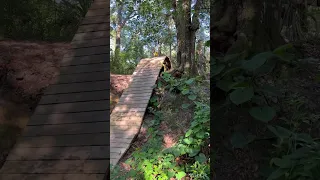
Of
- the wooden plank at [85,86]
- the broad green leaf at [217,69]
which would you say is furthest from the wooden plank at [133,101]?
the broad green leaf at [217,69]

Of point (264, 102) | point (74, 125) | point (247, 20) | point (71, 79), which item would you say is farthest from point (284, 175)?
point (71, 79)

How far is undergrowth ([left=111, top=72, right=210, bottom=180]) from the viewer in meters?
1.84

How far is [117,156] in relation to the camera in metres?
1.88

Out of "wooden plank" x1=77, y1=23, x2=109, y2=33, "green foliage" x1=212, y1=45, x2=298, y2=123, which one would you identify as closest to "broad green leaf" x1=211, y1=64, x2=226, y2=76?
"green foliage" x1=212, y1=45, x2=298, y2=123

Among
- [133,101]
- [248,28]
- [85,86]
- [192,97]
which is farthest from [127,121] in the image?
[248,28]

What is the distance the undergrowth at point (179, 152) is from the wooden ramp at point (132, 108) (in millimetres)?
91

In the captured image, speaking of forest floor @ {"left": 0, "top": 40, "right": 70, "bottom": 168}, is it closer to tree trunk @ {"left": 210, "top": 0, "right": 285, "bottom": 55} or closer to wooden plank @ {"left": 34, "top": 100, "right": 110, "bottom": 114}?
wooden plank @ {"left": 34, "top": 100, "right": 110, "bottom": 114}

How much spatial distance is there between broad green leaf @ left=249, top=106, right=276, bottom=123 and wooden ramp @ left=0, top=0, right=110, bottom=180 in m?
0.75

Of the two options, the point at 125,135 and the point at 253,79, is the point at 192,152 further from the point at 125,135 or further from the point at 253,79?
the point at 253,79

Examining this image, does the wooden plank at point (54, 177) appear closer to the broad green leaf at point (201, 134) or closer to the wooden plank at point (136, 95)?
the broad green leaf at point (201, 134)

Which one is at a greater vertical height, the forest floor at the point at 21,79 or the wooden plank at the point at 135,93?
the forest floor at the point at 21,79

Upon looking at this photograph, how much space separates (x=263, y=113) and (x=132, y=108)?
1311mm

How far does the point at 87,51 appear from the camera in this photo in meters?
1.46

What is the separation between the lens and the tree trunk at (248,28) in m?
1.18
